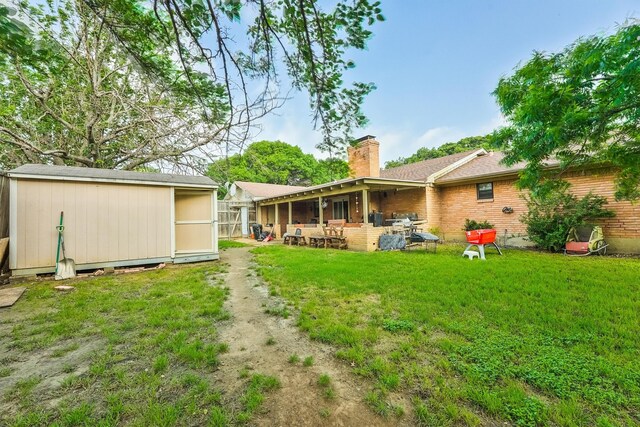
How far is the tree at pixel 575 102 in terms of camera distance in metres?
2.76

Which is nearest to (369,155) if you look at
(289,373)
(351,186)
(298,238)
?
(351,186)

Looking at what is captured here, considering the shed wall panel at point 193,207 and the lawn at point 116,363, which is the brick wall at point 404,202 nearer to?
the shed wall panel at point 193,207

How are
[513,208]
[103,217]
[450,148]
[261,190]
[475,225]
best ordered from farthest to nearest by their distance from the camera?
1. [450,148]
2. [261,190]
3. [475,225]
4. [513,208]
5. [103,217]

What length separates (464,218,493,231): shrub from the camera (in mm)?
10508

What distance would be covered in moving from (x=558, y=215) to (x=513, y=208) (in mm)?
1567

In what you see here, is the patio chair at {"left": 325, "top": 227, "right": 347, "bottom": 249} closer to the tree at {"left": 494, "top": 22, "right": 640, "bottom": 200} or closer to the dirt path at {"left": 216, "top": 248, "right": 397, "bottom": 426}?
the tree at {"left": 494, "top": 22, "right": 640, "bottom": 200}

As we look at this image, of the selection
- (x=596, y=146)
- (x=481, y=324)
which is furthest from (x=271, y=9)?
(x=596, y=146)

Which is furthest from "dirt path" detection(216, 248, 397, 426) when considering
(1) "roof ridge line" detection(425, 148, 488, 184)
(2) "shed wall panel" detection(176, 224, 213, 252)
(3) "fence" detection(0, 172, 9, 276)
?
(1) "roof ridge line" detection(425, 148, 488, 184)

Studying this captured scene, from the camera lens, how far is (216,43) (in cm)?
247

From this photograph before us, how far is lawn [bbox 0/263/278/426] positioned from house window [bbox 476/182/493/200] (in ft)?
35.8

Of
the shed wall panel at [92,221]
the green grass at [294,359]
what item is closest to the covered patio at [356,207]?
the shed wall panel at [92,221]

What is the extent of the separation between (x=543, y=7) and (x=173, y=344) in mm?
8457

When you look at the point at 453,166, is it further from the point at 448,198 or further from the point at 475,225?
the point at 475,225

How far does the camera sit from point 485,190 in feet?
35.7
